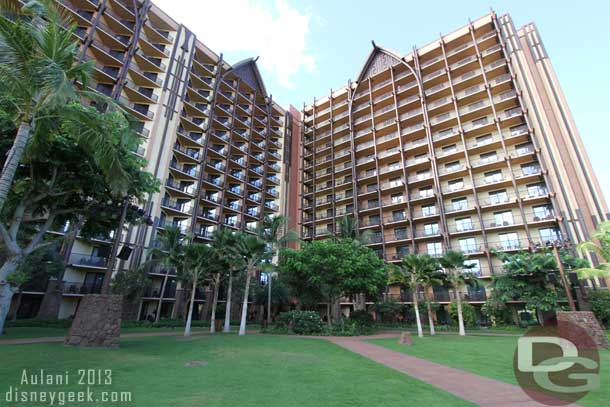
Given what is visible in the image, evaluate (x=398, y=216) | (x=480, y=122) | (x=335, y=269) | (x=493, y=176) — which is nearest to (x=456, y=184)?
(x=493, y=176)

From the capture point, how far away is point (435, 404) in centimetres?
643

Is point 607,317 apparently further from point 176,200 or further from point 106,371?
point 176,200

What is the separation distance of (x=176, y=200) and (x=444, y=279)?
35.2 m

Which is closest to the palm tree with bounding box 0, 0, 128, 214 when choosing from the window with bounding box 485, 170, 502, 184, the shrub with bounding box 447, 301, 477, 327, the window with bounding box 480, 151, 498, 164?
the shrub with bounding box 447, 301, 477, 327

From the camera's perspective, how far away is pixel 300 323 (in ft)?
84.0

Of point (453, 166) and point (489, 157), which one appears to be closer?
point (489, 157)

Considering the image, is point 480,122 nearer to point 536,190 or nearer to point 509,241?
point 536,190

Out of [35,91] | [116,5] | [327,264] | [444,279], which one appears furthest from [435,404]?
[116,5]

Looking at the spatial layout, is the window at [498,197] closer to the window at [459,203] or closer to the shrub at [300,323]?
the window at [459,203]

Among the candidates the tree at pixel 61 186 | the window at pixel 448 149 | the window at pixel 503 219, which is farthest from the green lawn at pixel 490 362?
the window at pixel 448 149

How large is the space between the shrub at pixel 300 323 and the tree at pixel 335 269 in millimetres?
2724

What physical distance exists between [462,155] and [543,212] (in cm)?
1166

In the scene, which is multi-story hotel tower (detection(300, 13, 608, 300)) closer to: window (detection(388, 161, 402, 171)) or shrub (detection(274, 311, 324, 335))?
window (detection(388, 161, 402, 171))

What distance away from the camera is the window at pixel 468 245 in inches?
1415
